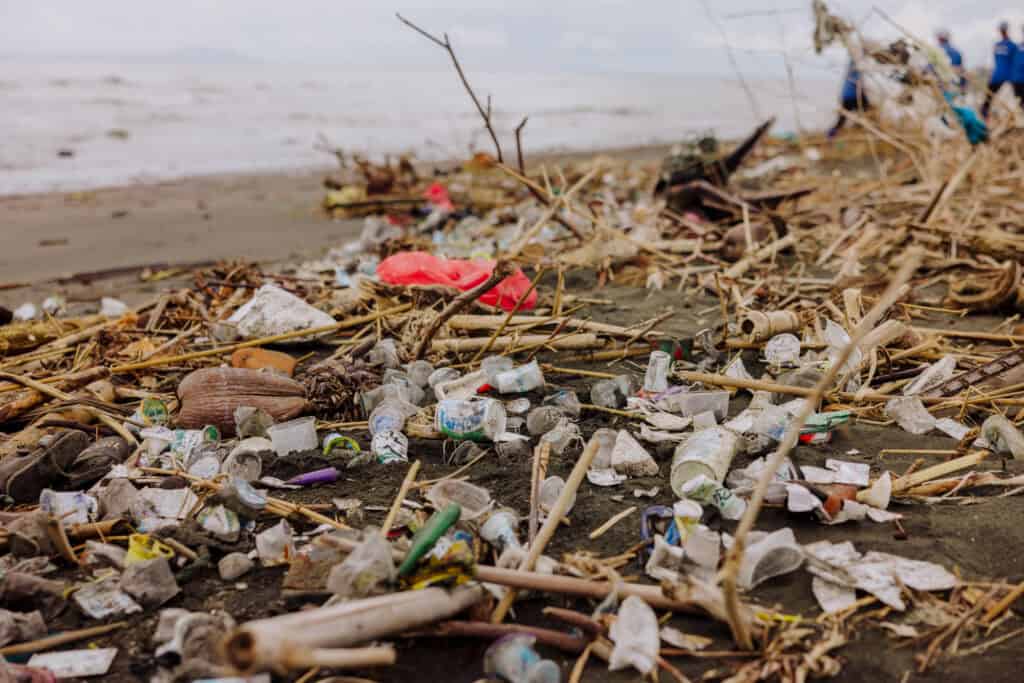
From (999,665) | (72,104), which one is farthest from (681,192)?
(72,104)

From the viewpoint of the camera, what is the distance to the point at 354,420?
2842 mm

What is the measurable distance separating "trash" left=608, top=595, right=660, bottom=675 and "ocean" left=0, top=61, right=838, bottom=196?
5.21m

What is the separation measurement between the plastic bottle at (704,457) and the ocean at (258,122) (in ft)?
14.5

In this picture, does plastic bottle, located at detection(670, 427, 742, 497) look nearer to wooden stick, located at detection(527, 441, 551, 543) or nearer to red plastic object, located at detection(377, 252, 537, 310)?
wooden stick, located at detection(527, 441, 551, 543)

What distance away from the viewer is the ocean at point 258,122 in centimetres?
1253

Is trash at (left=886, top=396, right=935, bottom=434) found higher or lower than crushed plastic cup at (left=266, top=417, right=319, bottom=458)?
higher

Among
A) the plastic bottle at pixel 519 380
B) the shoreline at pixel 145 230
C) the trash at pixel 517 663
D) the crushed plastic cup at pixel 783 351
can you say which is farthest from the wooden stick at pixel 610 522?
the shoreline at pixel 145 230

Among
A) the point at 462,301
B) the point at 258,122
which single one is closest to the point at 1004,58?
the point at 462,301

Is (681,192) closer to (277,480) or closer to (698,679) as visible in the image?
(277,480)

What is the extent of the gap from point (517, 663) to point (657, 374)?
1647mm

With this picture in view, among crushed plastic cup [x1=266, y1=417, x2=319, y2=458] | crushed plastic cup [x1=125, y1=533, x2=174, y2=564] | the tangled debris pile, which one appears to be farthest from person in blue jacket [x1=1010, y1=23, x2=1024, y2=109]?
crushed plastic cup [x1=125, y1=533, x2=174, y2=564]

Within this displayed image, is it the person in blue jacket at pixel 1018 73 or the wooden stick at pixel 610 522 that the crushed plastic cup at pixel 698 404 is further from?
the person in blue jacket at pixel 1018 73

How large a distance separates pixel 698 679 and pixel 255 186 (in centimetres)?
1115

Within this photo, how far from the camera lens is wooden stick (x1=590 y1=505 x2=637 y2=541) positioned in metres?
1.95
